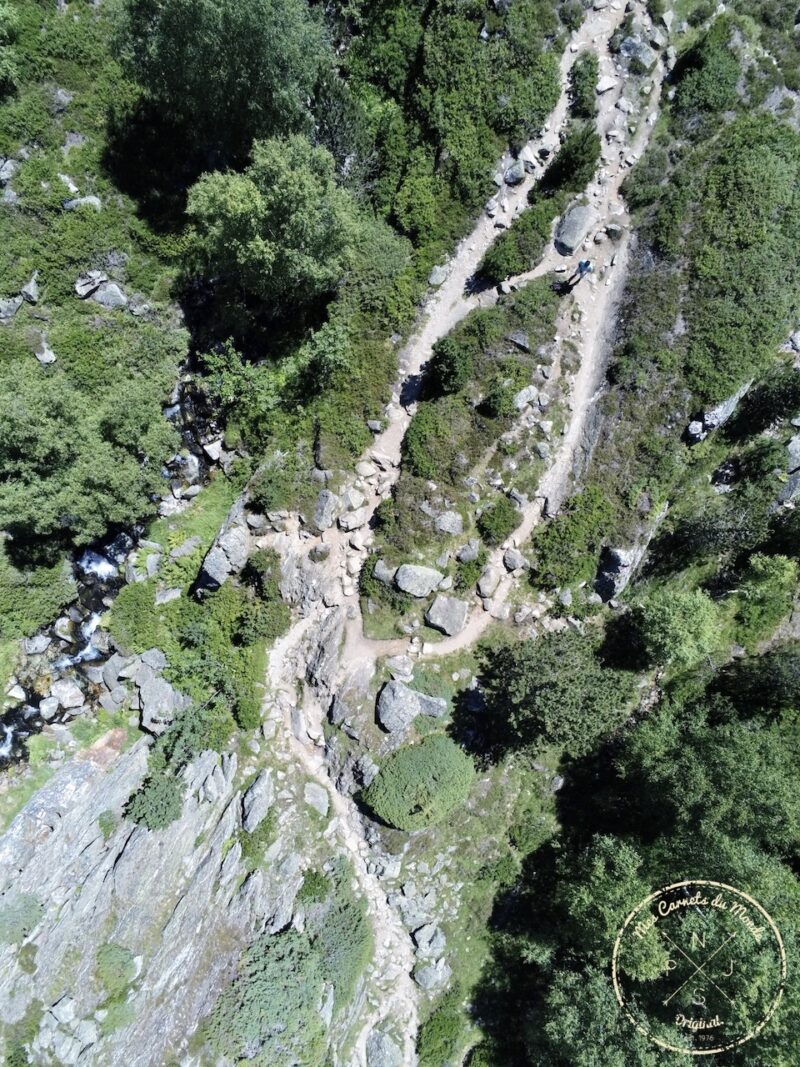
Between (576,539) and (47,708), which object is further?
(47,708)

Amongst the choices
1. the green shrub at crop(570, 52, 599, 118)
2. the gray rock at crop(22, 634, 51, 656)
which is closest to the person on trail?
the green shrub at crop(570, 52, 599, 118)

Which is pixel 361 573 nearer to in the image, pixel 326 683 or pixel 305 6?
pixel 326 683

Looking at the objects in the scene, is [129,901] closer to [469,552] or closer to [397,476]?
[469,552]

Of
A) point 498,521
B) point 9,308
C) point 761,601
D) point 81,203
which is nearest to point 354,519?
point 498,521

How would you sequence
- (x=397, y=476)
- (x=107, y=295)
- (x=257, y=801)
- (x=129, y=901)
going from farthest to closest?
(x=107, y=295) → (x=397, y=476) → (x=257, y=801) → (x=129, y=901)

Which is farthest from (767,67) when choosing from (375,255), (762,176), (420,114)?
(375,255)

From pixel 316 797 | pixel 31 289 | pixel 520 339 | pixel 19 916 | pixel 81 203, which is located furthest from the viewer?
pixel 81 203

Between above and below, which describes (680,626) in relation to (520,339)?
below
